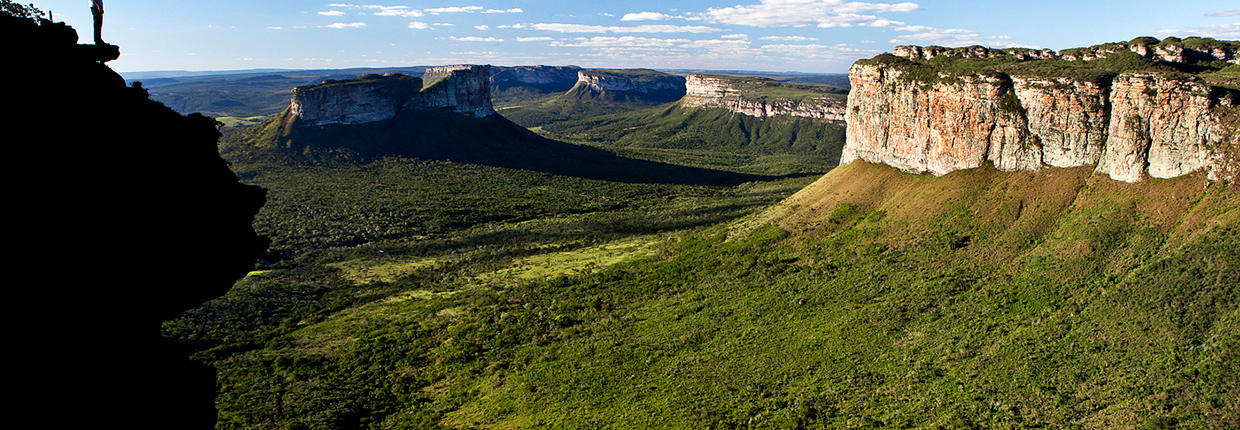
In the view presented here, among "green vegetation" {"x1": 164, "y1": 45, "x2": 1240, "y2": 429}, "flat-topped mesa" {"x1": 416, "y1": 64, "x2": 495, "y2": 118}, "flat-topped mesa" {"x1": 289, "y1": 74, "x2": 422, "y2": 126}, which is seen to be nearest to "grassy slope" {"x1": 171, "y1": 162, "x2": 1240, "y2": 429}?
"green vegetation" {"x1": 164, "y1": 45, "x2": 1240, "y2": 429}

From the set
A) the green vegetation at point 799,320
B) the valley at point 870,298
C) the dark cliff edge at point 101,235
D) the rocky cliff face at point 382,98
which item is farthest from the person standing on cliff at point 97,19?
the rocky cliff face at point 382,98

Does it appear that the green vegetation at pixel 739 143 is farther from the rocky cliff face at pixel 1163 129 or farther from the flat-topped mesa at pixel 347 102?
the rocky cliff face at pixel 1163 129

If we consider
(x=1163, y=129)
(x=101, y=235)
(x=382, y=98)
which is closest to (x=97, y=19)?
(x=101, y=235)

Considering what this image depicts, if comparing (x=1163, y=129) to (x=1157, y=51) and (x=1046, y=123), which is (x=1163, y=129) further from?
(x=1157, y=51)

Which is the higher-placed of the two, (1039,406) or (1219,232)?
(1219,232)

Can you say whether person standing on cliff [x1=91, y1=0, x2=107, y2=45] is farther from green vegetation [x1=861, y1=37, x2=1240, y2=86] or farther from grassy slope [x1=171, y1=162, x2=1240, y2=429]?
green vegetation [x1=861, y1=37, x2=1240, y2=86]

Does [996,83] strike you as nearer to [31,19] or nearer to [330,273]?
[31,19]

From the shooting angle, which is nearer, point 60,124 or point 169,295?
point 60,124

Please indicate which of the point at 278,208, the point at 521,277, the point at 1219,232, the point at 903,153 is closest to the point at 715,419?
the point at 1219,232
